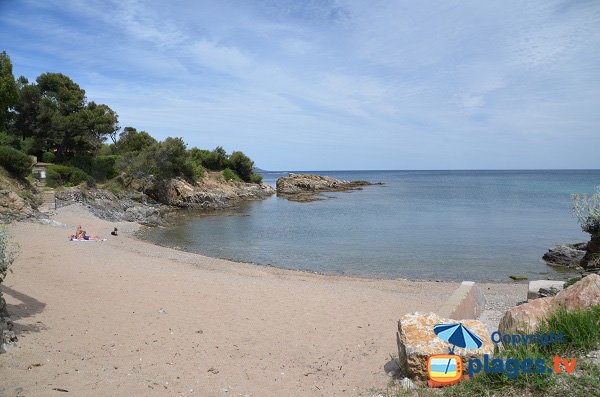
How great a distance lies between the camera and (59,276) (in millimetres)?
12922

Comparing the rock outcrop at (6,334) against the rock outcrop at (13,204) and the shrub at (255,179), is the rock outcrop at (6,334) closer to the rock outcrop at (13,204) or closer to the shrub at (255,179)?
the rock outcrop at (13,204)

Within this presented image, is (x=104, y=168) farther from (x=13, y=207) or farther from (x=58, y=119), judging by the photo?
(x=13, y=207)

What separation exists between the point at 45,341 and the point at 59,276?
631 centimetres

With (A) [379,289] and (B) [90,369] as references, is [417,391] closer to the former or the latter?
(B) [90,369]

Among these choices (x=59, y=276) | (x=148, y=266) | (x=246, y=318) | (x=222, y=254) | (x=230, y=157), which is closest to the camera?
(x=246, y=318)

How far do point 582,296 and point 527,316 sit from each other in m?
0.87

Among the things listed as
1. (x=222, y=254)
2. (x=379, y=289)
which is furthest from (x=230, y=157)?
(x=379, y=289)

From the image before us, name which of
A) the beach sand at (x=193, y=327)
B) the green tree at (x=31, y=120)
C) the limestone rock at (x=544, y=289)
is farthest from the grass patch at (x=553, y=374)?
the green tree at (x=31, y=120)

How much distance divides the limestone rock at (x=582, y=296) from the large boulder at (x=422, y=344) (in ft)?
4.18

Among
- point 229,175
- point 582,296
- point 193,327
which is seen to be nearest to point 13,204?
point 193,327

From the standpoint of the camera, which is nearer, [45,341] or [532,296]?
[45,341]

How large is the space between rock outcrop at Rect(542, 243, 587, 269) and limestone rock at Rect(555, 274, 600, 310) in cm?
1638

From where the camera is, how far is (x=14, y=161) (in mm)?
29047

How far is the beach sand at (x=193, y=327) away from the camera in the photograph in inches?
250
